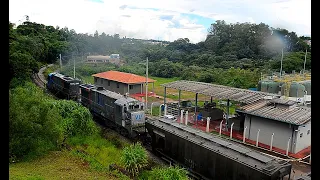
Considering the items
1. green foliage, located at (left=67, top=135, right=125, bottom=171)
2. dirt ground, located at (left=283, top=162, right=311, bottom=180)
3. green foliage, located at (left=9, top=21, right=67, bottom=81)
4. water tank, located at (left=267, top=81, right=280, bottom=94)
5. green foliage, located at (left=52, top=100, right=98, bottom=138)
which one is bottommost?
dirt ground, located at (left=283, top=162, right=311, bottom=180)

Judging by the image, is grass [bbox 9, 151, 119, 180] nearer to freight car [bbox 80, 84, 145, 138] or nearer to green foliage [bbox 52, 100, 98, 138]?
green foliage [bbox 52, 100, 98, 138]

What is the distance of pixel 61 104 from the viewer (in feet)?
61.0

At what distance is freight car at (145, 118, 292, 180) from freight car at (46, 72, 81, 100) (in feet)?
44.5

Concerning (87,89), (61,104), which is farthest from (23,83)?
(61,104)

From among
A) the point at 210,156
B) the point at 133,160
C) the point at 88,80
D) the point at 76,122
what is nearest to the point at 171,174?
the point at 210,156

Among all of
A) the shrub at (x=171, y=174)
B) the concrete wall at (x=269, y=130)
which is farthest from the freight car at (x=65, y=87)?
the shrub at (x=171, y=174)

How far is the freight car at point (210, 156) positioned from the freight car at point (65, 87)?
44.5ft

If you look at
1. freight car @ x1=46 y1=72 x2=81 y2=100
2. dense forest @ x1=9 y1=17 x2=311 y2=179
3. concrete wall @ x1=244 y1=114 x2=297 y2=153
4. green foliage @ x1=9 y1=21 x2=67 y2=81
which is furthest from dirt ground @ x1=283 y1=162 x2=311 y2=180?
freight car @ x1=46 y1=72 x2=81 y2=100

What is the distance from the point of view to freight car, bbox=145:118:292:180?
32.6 ft

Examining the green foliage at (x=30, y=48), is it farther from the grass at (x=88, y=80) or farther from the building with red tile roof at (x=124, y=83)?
the building with red tile roof at (x=124, y=83)

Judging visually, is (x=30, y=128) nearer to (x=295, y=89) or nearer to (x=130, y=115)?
(x=130, y=115)

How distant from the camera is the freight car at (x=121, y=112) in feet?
57.4

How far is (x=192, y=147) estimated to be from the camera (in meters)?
12.5

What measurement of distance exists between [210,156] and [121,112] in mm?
8100
